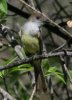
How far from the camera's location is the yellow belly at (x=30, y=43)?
3.24m

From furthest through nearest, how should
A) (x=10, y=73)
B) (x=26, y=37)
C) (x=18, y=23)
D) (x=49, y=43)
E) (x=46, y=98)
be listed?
(x=18, y=23) < (x=49, y=43) < (x=46, y=98) < (x=26, y=37) < (x=10, y=73)

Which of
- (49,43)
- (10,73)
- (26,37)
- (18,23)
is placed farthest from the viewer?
(18,23)

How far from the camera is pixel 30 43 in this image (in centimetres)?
324

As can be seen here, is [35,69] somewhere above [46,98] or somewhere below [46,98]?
above

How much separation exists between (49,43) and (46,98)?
0.70m

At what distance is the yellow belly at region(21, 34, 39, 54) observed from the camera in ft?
10.6

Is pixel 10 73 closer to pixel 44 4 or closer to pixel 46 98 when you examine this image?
pixel 46 98

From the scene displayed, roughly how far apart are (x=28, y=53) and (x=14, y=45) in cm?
24

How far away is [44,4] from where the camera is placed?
14.0 feet

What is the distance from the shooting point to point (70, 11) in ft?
13.7

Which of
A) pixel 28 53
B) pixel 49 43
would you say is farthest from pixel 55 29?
pixel 28 53

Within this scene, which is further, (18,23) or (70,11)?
(18,23)

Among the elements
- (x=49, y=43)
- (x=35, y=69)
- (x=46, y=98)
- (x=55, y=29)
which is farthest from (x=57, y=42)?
(x=35, y=69)

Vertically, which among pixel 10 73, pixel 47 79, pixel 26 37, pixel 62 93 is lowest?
pixel 62 93
